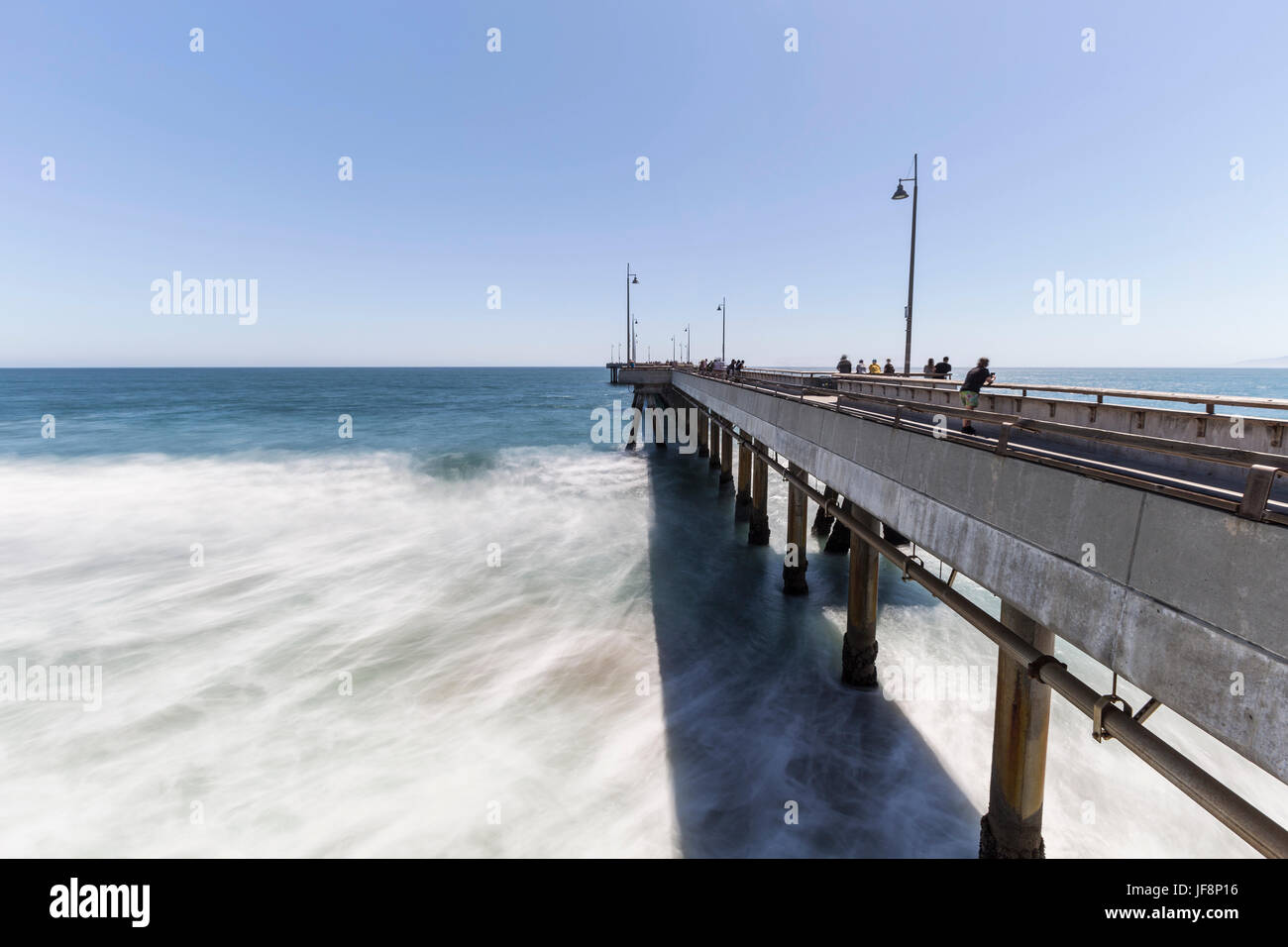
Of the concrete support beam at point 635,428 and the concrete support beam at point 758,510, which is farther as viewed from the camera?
the concrete support beam at point 635,428

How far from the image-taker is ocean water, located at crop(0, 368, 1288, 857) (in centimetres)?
902

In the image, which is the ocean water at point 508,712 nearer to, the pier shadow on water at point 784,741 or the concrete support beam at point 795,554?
the pier shadow on water at point 784,741

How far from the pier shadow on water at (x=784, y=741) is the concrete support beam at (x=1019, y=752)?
175 centimetres

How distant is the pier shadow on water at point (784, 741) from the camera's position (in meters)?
8.78

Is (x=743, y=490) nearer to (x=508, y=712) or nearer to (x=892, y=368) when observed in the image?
(x=892, y=368)

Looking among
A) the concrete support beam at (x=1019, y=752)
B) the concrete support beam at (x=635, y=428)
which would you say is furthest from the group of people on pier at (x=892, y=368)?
the concrete support beam at (x=635, y=428)

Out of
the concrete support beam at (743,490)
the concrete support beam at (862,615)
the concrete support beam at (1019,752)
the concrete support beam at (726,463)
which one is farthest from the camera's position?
the concrete support beam at (726,463)

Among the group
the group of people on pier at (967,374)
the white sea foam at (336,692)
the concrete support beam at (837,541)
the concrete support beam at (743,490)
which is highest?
the group of people on pier at (967,374)

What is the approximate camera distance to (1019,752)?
263 inches

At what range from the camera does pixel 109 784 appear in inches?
401

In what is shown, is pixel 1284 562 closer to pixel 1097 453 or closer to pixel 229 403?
pixel 1097 453

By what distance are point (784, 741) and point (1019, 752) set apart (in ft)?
15.3

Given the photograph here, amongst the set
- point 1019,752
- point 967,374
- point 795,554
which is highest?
point 967,374

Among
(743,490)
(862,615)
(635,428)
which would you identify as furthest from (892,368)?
(635,428)
